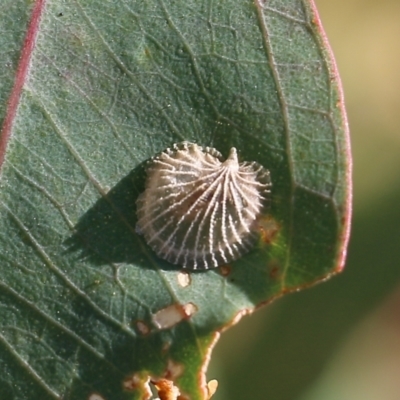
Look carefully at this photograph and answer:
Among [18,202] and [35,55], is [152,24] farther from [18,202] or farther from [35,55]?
[18,202]

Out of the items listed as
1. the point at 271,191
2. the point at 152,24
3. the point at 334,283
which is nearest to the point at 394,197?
the point at 334,283

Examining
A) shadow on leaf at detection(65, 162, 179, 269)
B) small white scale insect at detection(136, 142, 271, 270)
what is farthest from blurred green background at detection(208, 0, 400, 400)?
shadow on leaf at detection(65, 162, 179, 269)

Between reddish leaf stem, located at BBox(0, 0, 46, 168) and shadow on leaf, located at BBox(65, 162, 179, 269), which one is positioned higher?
reddish leaf stem, located at BBox(0, 0, 46, 168)

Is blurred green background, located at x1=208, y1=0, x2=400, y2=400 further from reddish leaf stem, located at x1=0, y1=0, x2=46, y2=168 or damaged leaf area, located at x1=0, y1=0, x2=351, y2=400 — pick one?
reddish leaf stem, located at x1=0, y1=0, x2=46, y2=168

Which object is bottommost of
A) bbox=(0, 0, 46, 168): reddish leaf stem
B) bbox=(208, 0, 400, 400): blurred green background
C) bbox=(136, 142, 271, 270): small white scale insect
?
bbox=(208, 0, 400, 400): blurred green background

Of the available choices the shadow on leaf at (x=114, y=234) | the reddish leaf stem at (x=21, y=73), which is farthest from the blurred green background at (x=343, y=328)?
the reddish leaf stem at (x=21, y=73)

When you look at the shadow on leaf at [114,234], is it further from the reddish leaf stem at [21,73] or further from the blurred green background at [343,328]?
the blurred green background at [343,328]

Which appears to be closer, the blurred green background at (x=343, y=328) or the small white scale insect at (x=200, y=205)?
the small white scale insect at (x=200, y=205)
